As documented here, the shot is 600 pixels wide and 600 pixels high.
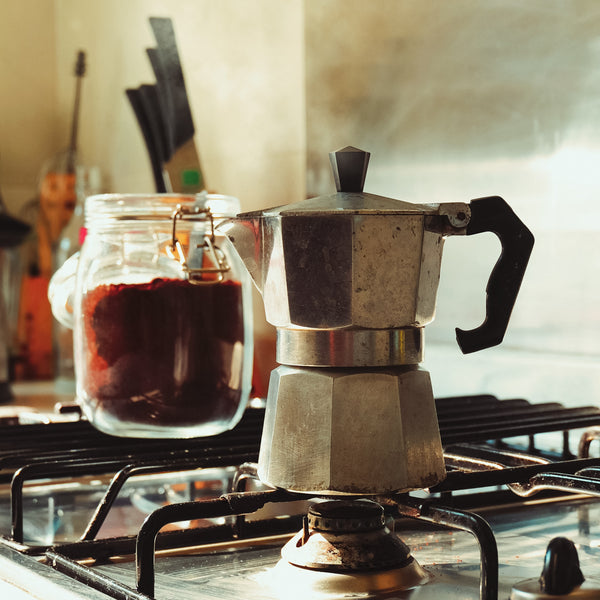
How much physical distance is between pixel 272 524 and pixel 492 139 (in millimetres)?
524

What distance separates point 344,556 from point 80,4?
5.13 ft

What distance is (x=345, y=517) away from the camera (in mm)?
528

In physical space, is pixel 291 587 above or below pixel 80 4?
below

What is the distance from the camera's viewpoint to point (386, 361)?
546 millimetres

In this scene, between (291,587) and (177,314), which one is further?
(177,314)

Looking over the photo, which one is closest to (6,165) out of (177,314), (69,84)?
(69,84)

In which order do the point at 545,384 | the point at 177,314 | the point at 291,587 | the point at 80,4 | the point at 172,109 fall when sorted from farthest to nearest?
the point at 80,4 → the point at 172,109 → the point at 545,384 → the point at 177,314 → the point at 291,587

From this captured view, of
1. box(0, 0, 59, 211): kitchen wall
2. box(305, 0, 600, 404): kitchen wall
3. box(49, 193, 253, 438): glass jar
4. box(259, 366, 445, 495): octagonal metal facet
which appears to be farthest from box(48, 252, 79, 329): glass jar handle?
box(0, 0, 59, 211): kitchen wall

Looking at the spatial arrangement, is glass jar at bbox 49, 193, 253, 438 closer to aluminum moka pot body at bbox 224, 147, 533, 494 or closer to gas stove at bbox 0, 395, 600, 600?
gas stove at bbox 0, 395, 600, 600

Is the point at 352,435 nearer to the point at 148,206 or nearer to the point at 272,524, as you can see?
the point at 272,524

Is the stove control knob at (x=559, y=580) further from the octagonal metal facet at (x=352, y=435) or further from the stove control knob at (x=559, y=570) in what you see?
the octagonal metal facet at (x=352, y=435)

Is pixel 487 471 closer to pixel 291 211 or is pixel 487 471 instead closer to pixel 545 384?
pixel 291 211

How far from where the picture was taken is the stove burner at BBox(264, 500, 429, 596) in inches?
20.1

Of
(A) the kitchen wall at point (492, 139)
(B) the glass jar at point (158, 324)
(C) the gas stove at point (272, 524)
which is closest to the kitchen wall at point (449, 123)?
(A) the kitchen wall at point (492, 139)
